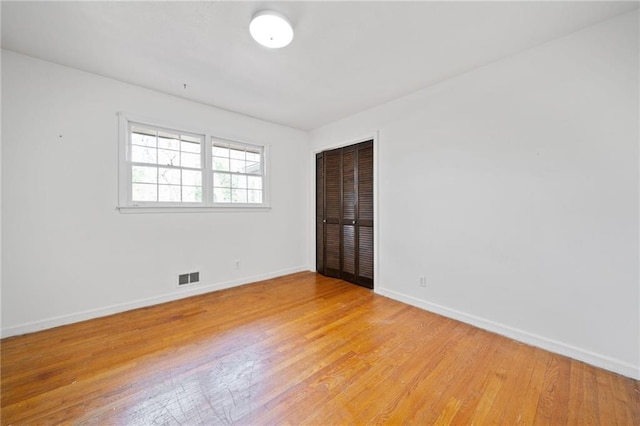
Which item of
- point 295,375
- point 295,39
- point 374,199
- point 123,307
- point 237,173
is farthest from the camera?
point 237,173

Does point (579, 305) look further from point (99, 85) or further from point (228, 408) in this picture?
point (99, 85)

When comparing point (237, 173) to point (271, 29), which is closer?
point (271, 29)

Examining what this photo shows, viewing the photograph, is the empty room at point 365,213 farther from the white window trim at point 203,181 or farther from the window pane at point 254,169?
the window pane at point 254,169

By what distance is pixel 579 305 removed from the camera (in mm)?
2004

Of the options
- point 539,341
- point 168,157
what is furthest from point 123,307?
point 539,341

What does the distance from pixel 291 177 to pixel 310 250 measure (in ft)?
4.65

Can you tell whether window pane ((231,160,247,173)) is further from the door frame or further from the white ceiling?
the door frame

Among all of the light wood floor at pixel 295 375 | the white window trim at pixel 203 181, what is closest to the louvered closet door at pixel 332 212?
the white window trim at pixel 203 181

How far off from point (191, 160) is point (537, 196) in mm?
3922

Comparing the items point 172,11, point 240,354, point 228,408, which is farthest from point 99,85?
point 228,408

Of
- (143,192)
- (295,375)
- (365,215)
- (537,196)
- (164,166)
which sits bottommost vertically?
(295,375)

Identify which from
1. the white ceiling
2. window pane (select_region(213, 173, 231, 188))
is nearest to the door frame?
the white ceiling

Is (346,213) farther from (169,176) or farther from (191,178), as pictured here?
(169,176)

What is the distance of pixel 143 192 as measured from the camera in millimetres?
3035
